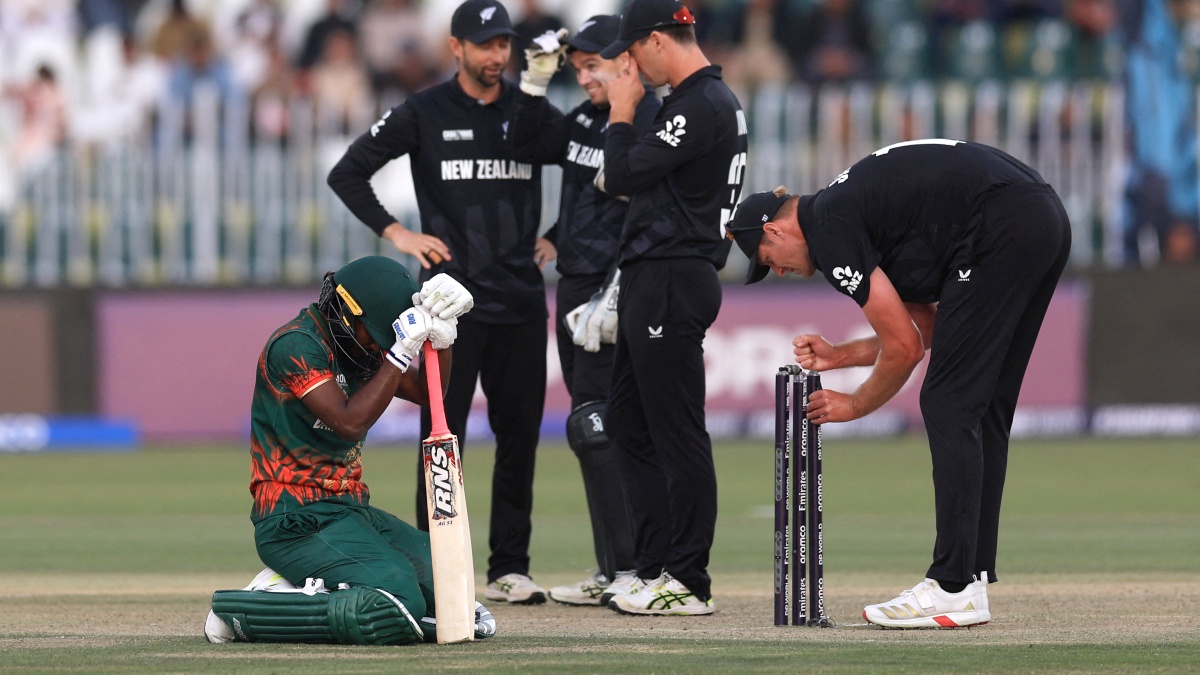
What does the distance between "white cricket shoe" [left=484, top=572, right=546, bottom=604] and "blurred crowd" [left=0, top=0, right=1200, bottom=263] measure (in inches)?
452

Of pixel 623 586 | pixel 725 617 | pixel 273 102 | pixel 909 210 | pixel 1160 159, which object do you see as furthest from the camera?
pixel 273 102

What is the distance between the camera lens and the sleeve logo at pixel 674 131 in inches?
268

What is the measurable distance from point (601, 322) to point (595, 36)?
1.28 m

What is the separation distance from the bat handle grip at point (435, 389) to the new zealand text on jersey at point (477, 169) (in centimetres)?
193

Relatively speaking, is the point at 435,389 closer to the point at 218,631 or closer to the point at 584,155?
the point at 218,631

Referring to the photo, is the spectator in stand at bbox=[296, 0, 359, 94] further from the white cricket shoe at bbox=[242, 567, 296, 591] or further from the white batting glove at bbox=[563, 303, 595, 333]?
the white cricket shoe at bbox=[242, 567, 296, 591]

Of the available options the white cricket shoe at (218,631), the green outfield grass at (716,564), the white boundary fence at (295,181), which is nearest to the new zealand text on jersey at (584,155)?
the green outfield grass at (716,564)

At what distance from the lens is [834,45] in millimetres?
19297

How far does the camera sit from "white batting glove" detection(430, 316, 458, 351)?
6043 mm

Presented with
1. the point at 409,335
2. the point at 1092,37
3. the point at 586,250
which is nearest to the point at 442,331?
the point at 409,335

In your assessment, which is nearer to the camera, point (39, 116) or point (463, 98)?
point (463, 98)

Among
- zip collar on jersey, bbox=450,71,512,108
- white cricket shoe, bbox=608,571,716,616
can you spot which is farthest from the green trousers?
zip collar on jersey, bbox=450,71,512,108

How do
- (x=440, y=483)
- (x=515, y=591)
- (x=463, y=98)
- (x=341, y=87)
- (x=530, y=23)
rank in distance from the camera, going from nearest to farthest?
(x=440, y=483) → (x=515, y=591) → (x=463, y=98) → (x=530, y=23) → (x=341, y=87)

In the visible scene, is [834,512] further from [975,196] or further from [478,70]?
[975,196]
